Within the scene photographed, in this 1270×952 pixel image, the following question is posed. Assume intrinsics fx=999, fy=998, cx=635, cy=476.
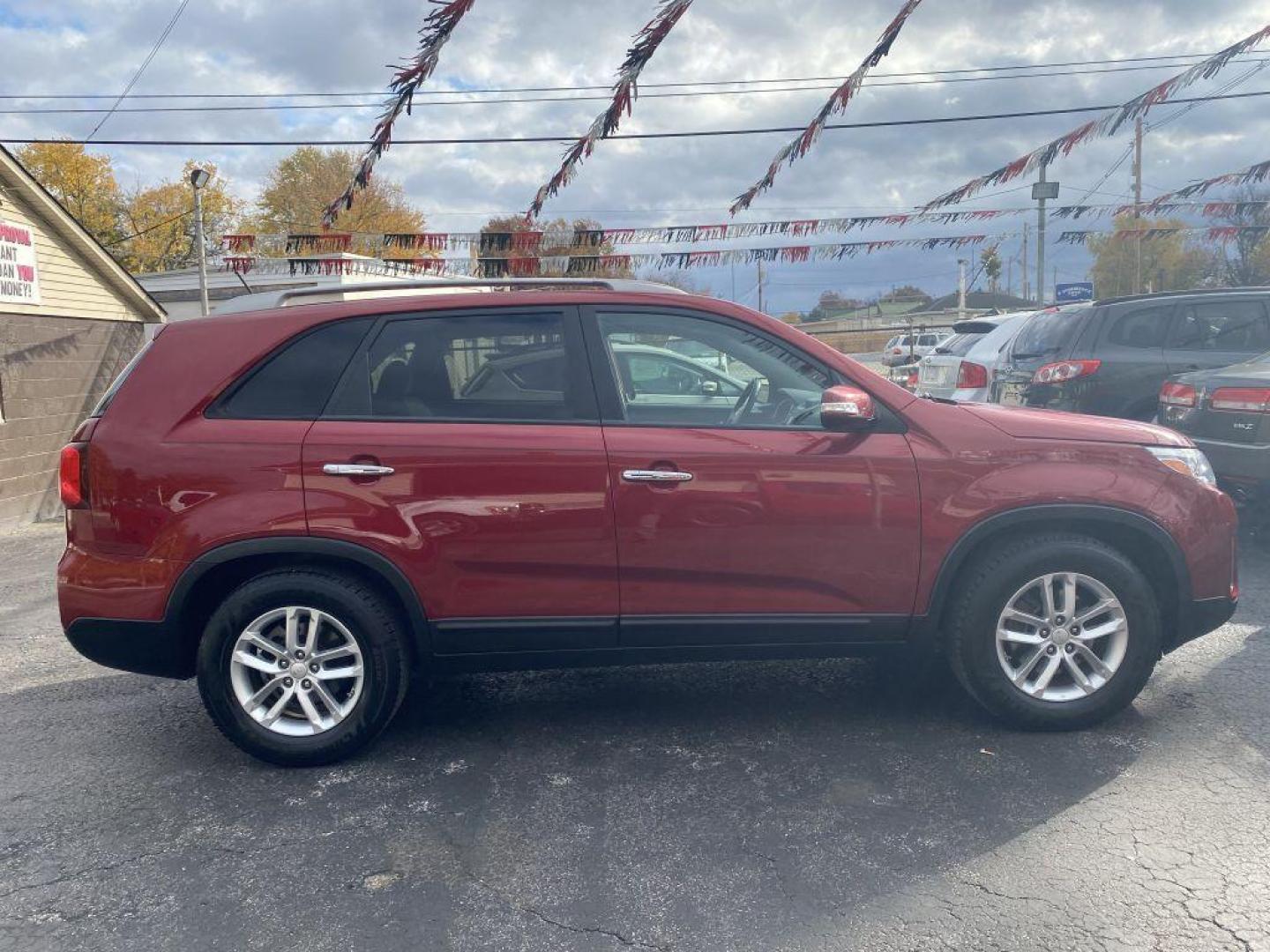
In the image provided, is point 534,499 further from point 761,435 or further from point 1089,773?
point 1089,773

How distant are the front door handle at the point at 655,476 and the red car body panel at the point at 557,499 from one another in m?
0.03

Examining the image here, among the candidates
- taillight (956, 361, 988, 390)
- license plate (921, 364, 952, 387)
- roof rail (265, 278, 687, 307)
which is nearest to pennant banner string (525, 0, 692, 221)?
roof rail (265, 278, 687, 307)

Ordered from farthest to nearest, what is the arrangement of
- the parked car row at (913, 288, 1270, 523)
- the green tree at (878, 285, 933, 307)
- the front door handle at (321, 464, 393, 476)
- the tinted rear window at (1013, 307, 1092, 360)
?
the green tree at (878, 285, 933, 307) → the tinted rear window at (1013, 307, 1092, 360) → the parked car row at (913, 288, 1270, 523) → the front door handle at (321, 464, 393, 476)

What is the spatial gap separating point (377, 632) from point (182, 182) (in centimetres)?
5367

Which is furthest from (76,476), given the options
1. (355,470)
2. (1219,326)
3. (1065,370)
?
(1219,326)

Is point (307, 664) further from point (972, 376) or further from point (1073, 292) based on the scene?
point (1073, 292)

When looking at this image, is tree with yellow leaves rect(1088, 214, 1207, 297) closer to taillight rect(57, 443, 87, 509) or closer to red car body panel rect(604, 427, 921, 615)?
red car body panel rect(604, 427, 921, 615)

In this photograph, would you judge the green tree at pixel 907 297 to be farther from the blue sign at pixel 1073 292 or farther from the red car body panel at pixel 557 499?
the red car body panel at pixel 557 499

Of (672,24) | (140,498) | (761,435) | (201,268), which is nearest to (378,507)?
(140,498)

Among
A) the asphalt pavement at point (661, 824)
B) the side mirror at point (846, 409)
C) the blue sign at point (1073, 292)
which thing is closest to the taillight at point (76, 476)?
the asphalt pavement at point (661, 824)

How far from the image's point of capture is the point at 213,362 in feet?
12.6

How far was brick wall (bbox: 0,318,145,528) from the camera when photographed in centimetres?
1178

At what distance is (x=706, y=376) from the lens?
4031 mm

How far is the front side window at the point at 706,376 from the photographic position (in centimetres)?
387
